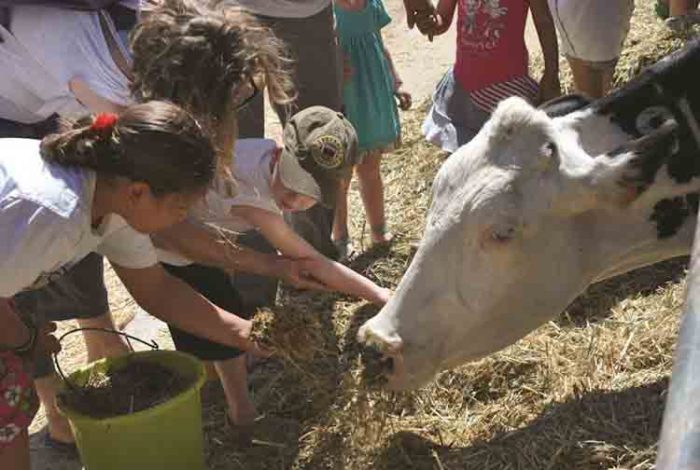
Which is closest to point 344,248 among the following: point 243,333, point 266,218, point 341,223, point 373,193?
point 341,223

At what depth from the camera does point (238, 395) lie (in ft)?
13.5

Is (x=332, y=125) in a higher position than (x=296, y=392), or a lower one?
higher

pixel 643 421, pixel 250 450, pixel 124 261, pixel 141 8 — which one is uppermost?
pixel 141 8

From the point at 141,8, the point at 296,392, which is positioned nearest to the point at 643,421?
the point at 296,392

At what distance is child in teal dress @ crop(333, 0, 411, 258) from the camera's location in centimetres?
545

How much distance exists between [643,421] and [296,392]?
4.47 ft

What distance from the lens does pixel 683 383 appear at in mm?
1222

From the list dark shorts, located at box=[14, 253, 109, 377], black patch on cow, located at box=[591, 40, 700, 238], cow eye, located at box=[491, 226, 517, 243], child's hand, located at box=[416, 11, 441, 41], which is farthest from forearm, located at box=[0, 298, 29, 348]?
child's hand, located at box=[416, 11, 441, 41]

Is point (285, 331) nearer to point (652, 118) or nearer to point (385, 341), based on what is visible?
point (385, 341)

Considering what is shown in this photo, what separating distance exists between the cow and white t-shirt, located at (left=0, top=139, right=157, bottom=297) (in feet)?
3.12

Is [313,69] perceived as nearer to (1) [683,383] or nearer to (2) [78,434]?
(2) [78,434]

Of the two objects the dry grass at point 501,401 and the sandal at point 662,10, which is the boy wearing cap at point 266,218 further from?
the sandal at point 662,10

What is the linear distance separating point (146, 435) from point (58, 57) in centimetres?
122

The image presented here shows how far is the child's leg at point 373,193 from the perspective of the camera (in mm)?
5496
